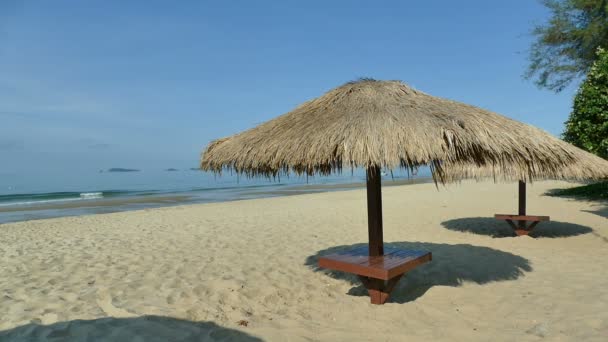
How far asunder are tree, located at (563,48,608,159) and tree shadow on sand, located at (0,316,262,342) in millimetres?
10568

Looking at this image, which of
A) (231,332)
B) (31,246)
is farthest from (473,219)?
(31,246)

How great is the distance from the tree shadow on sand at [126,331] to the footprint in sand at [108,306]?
0.43 feet

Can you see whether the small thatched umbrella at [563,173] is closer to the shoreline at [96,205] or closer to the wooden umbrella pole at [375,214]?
the wooden umbrella pole at [375,214]

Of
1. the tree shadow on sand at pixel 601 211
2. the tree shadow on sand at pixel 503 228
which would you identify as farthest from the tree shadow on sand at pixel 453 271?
the tree shadow on sand at pixel 601 211

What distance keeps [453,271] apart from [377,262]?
5.91ft

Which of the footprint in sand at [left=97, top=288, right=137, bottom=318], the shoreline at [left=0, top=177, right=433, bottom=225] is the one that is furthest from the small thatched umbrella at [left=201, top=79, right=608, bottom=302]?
the shoreline at [left=0, top=177, right=433, bottom=225]

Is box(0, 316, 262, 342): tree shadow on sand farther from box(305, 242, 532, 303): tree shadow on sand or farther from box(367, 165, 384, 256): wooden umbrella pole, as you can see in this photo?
Answer: box(305, 242, 532, 303): tree shadow on sand

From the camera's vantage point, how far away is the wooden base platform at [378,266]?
11.7 ft

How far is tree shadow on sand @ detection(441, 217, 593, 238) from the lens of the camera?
24.8 ft

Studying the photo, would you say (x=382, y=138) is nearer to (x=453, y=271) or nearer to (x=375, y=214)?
(x=375, y=214)

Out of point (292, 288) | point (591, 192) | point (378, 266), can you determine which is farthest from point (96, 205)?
point (591, 192)

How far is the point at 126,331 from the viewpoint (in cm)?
321

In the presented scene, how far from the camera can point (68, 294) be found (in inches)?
167

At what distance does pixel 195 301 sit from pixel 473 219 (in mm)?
7864
